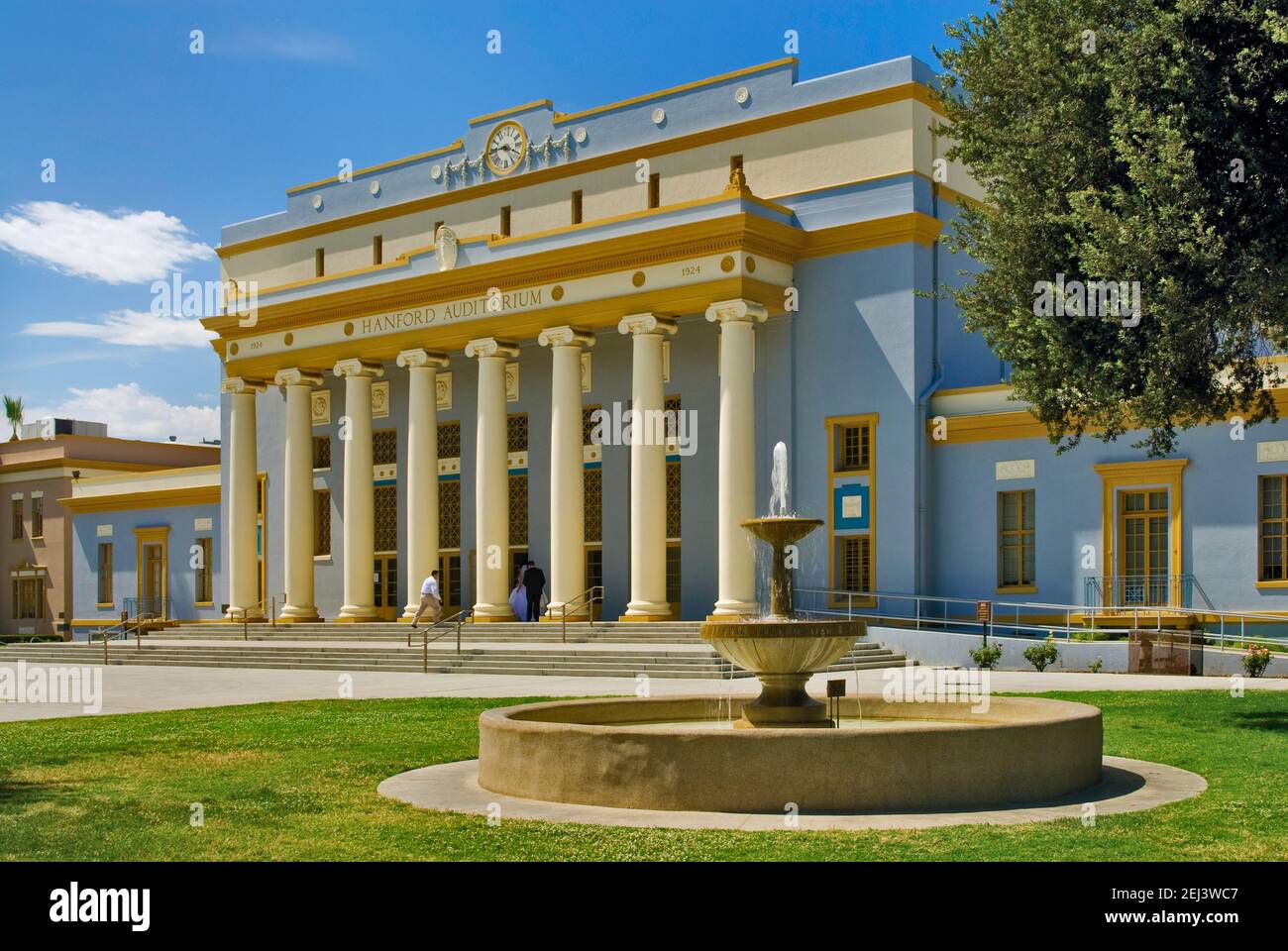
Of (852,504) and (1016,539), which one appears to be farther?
(852,504)

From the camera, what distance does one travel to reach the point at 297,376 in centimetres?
4059

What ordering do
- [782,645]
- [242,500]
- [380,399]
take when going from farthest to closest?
[242,500] → [380,399] → [782,645]

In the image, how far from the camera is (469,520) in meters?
39.4

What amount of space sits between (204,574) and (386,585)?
31.9 feet

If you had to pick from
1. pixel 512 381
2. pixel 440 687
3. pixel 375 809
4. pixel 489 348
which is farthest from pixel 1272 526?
pixel 375 809

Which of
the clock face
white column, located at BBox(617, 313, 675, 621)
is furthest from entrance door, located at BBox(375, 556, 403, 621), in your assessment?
the clock face

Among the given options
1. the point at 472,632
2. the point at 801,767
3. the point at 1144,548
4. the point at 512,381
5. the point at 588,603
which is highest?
the point at 512,381

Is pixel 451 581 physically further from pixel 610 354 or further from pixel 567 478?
pixel 610 354

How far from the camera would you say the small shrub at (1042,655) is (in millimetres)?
26686

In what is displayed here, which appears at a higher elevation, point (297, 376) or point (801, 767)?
point (297, 376)

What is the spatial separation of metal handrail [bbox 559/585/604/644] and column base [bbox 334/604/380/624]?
6090mm

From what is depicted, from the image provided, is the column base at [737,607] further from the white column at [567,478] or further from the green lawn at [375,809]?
the green lawn at [375,809]
